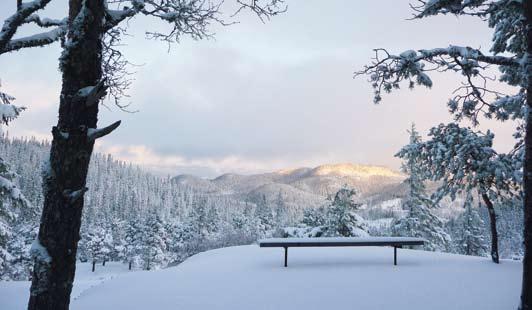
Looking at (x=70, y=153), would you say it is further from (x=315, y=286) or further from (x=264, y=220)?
(x=264, y=220)

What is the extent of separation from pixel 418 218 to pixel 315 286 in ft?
77.3

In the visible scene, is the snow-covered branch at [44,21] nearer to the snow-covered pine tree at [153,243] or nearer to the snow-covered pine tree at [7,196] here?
the snow-covered pine tree at [7,196]

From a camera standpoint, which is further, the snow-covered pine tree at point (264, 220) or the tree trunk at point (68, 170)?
the snow-covered pine tree at point (264, 220)

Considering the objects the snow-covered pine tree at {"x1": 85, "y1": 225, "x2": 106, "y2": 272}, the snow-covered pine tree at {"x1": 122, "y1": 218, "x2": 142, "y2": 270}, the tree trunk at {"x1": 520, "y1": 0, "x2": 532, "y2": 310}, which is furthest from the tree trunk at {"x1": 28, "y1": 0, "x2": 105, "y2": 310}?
the snow-covered pine tree at {"x1": 85, "y1": 225, "x2": 106, "y2": 272}

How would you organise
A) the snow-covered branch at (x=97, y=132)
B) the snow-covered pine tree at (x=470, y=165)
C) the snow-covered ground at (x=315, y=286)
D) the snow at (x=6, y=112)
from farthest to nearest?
the snow at (x=6, y=112), the snow-covered pine tree at (x=470, y=165), the snow-covered ground at (x=315, y=286), the snow-covered branch at (x=97, y=132)

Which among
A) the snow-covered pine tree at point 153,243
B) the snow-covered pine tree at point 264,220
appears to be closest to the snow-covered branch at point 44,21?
the snow-covered pine tree at point 153,243

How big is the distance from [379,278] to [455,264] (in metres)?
3.39

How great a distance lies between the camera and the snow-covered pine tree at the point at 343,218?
25.8m

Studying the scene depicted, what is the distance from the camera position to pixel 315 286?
8141mm

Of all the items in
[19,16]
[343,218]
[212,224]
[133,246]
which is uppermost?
[19,16]

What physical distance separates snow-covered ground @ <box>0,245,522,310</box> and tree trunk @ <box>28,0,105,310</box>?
141 inches

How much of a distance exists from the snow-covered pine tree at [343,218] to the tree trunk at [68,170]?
76.6 ft

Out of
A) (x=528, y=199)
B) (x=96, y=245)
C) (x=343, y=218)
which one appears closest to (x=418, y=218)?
(x=343, y=218)

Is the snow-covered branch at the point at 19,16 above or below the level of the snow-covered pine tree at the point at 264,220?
above
